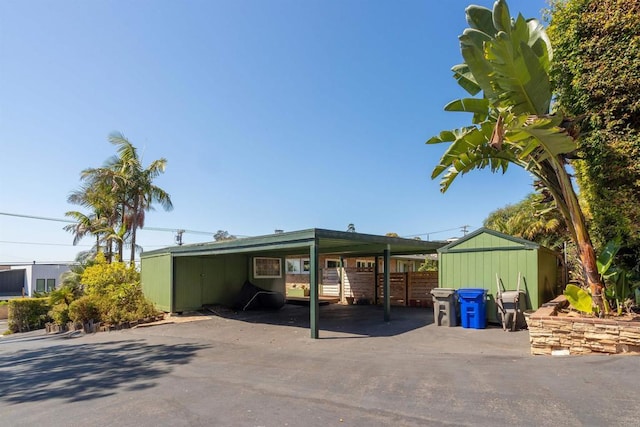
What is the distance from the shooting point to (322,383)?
5.39 metres

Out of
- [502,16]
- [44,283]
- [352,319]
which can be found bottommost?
[44,283]

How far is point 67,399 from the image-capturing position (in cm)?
514

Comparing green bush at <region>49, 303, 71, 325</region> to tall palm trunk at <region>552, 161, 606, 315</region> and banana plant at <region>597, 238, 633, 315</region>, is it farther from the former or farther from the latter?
banana plant at <region>597, 238, 633, 315</region>

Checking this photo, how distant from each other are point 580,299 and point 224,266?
39.5 ft

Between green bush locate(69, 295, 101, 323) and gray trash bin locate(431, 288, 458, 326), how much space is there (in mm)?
10601

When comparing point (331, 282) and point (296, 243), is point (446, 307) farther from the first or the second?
point (331, 282)

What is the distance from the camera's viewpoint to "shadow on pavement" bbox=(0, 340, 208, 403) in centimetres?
556

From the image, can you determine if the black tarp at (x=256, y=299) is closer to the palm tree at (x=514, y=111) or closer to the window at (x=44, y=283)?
the palm tree at (x=514, y=111)

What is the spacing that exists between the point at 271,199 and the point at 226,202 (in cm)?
298

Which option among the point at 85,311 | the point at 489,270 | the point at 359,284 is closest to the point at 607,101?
the point at 489,270

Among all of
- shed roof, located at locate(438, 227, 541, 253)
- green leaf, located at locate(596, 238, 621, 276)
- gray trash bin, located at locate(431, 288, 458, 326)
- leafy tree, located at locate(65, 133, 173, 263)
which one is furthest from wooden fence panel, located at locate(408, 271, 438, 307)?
leafy tree, located at locate(65, 133, 173, 263)

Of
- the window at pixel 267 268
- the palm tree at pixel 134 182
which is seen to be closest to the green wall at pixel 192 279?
the window at pixel 267 268

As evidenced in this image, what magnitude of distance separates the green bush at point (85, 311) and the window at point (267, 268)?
591cm

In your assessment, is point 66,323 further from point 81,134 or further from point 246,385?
point 246,385
